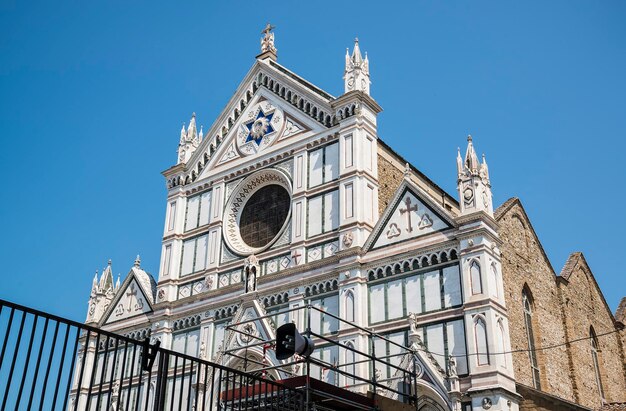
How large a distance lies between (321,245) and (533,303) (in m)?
7.93

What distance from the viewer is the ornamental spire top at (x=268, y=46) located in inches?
1291

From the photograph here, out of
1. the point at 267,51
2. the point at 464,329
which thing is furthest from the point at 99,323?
the point at 464,329

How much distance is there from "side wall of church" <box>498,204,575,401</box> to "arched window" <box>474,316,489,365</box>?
1.49 m

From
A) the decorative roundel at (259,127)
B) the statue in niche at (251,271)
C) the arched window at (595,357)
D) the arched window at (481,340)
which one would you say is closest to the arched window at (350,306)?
the arched window at (481,340)

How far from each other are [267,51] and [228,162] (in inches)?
229

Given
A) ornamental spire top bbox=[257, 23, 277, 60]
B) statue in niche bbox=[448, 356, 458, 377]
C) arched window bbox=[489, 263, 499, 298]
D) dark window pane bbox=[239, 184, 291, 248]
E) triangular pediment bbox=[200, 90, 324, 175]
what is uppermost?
ornamental spire top bbox=[257, 23, 277, 60]

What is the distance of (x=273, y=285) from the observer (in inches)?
1050

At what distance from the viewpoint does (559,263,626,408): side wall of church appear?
2661cm

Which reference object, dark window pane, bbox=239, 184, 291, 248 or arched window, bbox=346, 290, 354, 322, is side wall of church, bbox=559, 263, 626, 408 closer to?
arched window, bbox=346, 290, 354, 322

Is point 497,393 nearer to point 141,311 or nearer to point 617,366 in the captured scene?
point 617,366

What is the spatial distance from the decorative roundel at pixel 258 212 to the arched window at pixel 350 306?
16.0 ft

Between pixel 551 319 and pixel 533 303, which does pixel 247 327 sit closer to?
pixel 533 303

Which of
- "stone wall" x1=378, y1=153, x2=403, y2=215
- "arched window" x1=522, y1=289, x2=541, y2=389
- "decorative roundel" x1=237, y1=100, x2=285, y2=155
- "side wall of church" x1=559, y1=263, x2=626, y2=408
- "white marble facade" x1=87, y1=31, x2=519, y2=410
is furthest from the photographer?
"decorative roundel" x1=237, y1=100, x2=285, y2=155

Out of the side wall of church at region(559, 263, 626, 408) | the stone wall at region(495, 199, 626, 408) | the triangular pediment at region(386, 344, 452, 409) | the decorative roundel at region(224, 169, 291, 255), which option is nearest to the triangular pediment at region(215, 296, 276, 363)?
the decorative roundel at region(224, 169, 291, 255)
